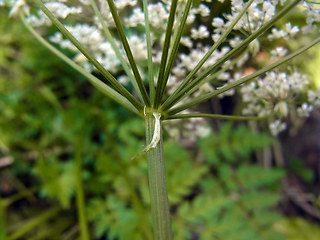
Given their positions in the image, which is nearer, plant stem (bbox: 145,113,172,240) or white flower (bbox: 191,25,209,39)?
plant stem (bbox: 145,113,172,240)

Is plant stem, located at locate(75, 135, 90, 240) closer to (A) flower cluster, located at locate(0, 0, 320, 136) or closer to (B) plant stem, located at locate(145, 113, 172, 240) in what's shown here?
(A) flower cluster, located at locate(0, 0, 320, 136)

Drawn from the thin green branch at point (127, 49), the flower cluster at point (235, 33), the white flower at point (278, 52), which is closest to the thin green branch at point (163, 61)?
the thin green branch at point (127, 49)

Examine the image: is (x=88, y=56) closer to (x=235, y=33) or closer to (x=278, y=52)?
(x=235, y=33)

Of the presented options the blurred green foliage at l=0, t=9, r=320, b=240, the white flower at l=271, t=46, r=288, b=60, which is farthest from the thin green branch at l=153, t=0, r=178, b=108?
the blurred green foliage at l=0, t=9, r=320, b=240

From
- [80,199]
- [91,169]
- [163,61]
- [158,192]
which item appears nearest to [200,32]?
[163,61]

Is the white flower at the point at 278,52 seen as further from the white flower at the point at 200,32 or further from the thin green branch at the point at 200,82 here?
the white flower at the point at 200,32
